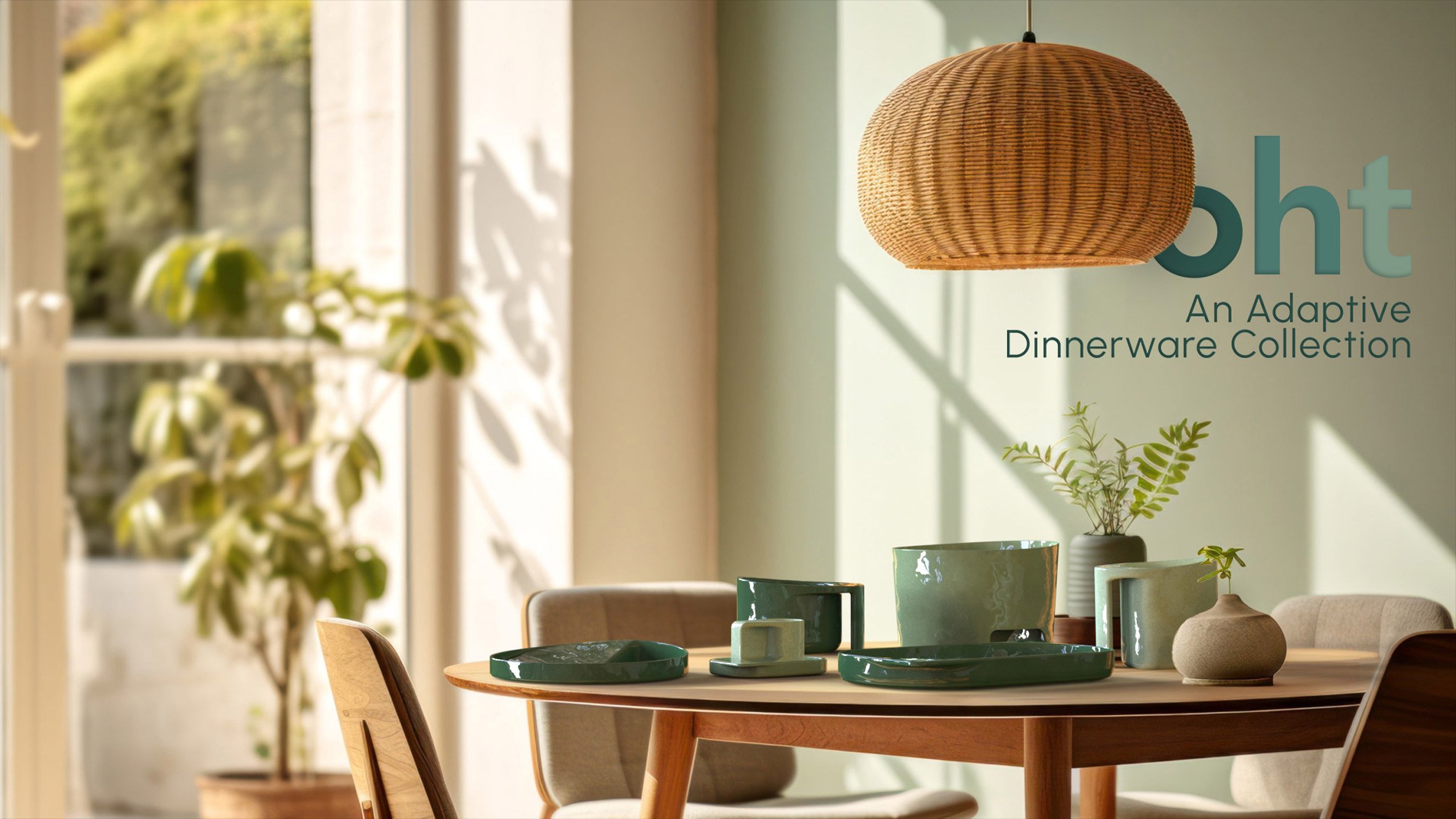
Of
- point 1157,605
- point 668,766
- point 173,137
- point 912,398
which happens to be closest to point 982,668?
point 1157,605

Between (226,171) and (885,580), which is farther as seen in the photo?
(885,580)

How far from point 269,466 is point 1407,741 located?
268 centimetres

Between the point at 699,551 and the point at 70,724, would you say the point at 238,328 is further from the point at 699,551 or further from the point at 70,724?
the point at 699,551

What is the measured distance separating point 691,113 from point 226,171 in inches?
46.3

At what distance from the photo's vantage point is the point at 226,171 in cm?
344

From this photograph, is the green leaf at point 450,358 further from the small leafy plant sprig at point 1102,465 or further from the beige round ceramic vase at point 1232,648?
the beige round ceramic vase at point 1232,648

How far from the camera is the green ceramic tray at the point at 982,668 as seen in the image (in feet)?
5.80

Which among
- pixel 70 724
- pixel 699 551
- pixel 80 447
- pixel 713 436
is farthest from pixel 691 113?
pixel 70 724

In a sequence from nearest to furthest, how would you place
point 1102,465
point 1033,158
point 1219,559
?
point 1219,559, point 1033,158, point 1102,465

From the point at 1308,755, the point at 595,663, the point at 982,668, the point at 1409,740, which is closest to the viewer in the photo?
the point at 1409,740

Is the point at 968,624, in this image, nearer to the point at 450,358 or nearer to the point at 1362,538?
the point at 1362,538

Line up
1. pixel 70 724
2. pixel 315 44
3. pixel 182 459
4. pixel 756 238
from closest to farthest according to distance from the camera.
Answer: pixel 70 724 → pixel 182 459 → pixel 315 44 → pixel 756 238

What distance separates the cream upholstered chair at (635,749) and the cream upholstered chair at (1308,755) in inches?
15.7

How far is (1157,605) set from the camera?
203 cm
